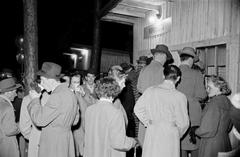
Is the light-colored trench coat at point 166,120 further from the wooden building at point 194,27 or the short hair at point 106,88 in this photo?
the wooden building at point 194,27

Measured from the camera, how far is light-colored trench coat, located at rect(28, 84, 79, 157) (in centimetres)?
432

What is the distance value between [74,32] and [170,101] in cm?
2274

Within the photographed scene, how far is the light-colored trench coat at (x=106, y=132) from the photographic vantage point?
3.97 metres

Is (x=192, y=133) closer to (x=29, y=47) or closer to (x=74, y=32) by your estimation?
(x=29, y=47)

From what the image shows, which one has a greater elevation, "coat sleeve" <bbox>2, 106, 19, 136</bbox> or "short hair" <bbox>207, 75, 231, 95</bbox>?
"short hair" <bbox>207, 75, 231, 95</bbox>

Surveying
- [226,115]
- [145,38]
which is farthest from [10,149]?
[145,38]

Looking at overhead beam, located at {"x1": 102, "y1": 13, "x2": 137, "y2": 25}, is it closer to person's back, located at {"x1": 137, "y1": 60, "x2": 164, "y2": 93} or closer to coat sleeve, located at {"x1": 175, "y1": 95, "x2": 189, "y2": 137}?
person's back, located at {"x1": 137, "y1": 60, "x2": 164, "y2": 93}

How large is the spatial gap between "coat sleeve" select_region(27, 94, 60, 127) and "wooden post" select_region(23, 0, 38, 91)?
4592mm

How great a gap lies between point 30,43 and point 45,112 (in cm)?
505

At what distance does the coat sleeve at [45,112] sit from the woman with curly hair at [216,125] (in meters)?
2.27

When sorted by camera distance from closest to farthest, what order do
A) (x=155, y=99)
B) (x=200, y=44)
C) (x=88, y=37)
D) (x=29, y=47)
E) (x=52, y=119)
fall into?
(x=52, y=119) < (x=155, y=99) < (x=200, y=44) < (x=29, y=47) < (x=88, y=37)

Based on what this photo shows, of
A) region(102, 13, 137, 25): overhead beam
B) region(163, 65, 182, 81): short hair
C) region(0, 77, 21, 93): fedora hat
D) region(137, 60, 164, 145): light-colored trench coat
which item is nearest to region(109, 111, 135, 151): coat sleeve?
region(163, 65, 182, 81): short hair

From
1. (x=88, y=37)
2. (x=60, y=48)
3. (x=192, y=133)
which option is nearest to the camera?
(x=192, y=133)

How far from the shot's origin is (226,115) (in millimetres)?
4516
